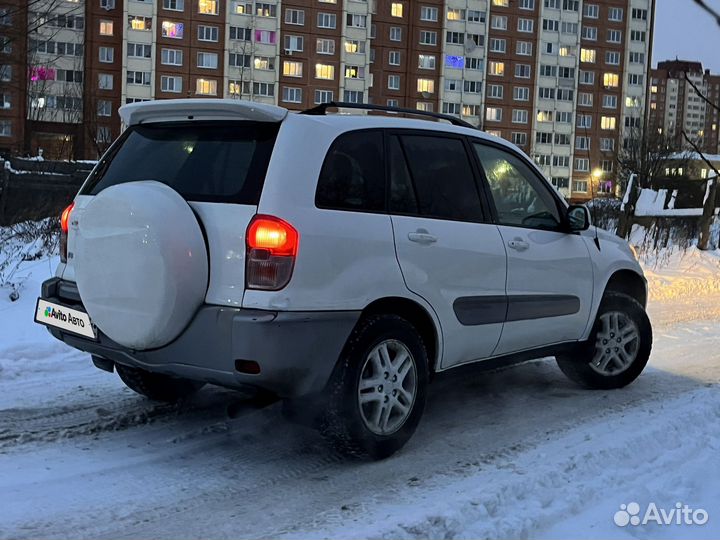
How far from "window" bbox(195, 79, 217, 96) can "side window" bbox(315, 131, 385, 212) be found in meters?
72.1

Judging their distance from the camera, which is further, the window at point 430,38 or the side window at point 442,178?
the window at point 430,38

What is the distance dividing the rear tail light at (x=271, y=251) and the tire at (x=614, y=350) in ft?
10.2

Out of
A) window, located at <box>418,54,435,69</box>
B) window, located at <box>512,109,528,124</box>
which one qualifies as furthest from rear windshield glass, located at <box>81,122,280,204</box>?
window, located at <box>512,109,528,124</box>

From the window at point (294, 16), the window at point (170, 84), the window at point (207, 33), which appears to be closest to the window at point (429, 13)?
the window at point (294, 16)

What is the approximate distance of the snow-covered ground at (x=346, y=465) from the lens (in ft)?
11.2

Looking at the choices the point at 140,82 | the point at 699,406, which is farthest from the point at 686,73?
the point at 140,82

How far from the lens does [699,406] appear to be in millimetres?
5348

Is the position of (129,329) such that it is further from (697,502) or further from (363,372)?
(697,502)

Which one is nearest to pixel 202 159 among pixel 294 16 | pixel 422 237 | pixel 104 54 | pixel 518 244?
pixel 422 237

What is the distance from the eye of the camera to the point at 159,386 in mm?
5137

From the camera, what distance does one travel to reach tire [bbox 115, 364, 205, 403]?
16.5 ft

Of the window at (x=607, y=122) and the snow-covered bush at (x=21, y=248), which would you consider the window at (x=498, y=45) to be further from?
the snow-covered bush at (x=21, y=248)

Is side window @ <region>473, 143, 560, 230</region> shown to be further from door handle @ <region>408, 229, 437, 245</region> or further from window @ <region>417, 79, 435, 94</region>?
window @ <region>417, 79, 435, 94</region>

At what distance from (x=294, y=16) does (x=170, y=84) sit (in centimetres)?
1411
